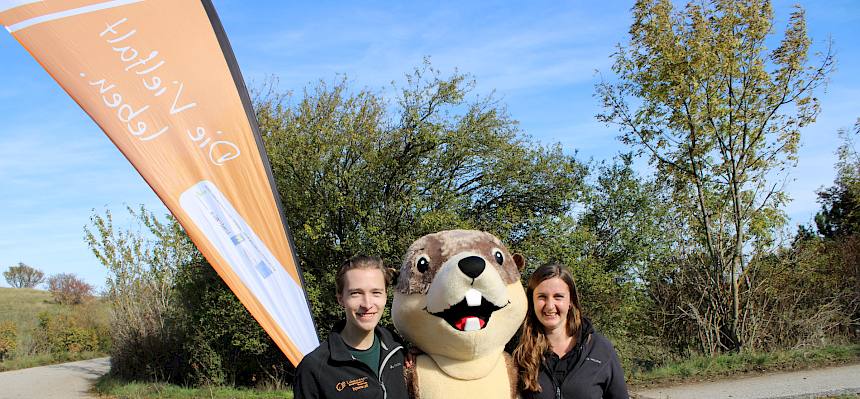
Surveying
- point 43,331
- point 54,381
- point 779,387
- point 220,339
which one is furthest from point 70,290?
point 779,387

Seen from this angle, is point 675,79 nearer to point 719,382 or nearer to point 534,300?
point 719,382

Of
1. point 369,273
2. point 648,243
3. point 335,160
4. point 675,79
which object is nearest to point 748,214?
point 648,243

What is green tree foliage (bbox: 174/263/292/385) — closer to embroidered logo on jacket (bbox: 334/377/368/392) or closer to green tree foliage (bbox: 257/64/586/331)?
green tree foliage (bbox: 257/64/586/331)

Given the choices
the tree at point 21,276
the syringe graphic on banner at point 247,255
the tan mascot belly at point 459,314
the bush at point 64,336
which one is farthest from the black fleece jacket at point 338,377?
the tree at point 21,276

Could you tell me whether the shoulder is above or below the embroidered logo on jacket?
above

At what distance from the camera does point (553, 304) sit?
3219 millimetres

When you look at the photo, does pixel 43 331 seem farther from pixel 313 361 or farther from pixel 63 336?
pixel 313 361

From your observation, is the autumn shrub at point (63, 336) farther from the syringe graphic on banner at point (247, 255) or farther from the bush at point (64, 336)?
the syringe graphic on banner at point (247, 255)

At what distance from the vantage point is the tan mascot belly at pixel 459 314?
3.03 m

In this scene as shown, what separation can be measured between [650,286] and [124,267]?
38.0ft

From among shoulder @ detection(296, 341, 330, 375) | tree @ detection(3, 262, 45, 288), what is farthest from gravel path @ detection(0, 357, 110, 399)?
tree @ detection(3, 262, 45, 288)

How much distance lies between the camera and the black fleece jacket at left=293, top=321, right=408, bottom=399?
2.69 metres

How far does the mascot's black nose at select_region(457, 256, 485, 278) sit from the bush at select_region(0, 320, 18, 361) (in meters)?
21.8

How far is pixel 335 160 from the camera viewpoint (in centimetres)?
1138
